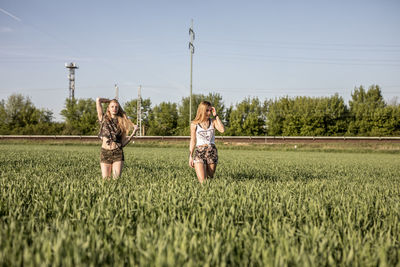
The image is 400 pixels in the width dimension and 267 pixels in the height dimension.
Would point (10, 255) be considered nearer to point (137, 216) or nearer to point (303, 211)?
point (137, 216)

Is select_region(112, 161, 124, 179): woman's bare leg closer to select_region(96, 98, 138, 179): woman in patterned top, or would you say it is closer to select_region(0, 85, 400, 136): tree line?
select_region(96, 98, 138, 179): woman in patterned top

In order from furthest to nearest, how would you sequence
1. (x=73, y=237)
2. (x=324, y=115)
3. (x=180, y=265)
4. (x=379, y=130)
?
(x=324, y=115) → (x=379, y=130) → (x=73, y=237) → (x=180, y=265)

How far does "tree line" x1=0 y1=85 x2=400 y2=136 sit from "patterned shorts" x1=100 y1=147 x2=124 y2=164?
60.2 m

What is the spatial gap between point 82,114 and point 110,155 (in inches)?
3170

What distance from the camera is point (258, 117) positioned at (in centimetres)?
7600

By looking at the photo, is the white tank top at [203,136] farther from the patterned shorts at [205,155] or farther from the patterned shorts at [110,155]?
the patterned shorts at [110,155]

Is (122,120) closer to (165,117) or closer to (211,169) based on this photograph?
(211,169)

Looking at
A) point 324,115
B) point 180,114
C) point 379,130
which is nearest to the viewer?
point 379,130

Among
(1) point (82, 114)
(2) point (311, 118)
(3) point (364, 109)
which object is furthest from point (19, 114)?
(3) point (364, 109)

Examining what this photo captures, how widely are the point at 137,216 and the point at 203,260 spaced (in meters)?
1.52

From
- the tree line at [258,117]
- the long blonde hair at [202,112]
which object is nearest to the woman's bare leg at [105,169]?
the long blonde hair at [202,112]

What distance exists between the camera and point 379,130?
218 feet

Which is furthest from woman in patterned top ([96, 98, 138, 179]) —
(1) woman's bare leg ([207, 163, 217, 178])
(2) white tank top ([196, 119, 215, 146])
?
(1) woman's bare leg ([207, 163, 217, 178])

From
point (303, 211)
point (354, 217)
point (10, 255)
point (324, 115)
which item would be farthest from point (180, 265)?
point (324, 115)
